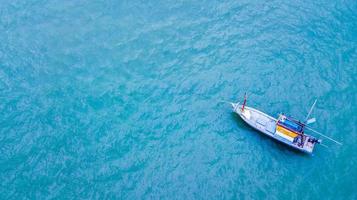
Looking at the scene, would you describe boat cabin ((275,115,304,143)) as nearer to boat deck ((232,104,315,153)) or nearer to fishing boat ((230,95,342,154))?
fishing boat ((230,95,342,154))

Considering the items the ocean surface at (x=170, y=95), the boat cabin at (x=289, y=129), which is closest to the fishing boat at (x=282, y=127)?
the boat cabin at (x=289, y=129)

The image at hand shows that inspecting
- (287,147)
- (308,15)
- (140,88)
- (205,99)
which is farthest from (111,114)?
(308,15)

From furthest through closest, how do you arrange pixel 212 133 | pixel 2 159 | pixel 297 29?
pixel 297 29
pixel 212 133
pixel 2 159

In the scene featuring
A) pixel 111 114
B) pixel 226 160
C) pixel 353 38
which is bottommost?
pixel 226 160

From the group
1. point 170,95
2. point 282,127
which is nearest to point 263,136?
point 282,127

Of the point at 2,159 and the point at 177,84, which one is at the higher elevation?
the point at 177,84

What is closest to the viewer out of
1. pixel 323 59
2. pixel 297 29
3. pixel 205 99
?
pixel 205 99

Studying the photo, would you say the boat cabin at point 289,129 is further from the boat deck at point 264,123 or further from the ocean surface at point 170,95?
the ocean surface at point 170,95

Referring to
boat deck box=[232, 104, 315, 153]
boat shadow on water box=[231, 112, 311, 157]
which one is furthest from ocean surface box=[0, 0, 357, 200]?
boat deck box=[232, 104, 315, 153]

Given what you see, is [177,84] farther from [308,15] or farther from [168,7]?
[308,15]
